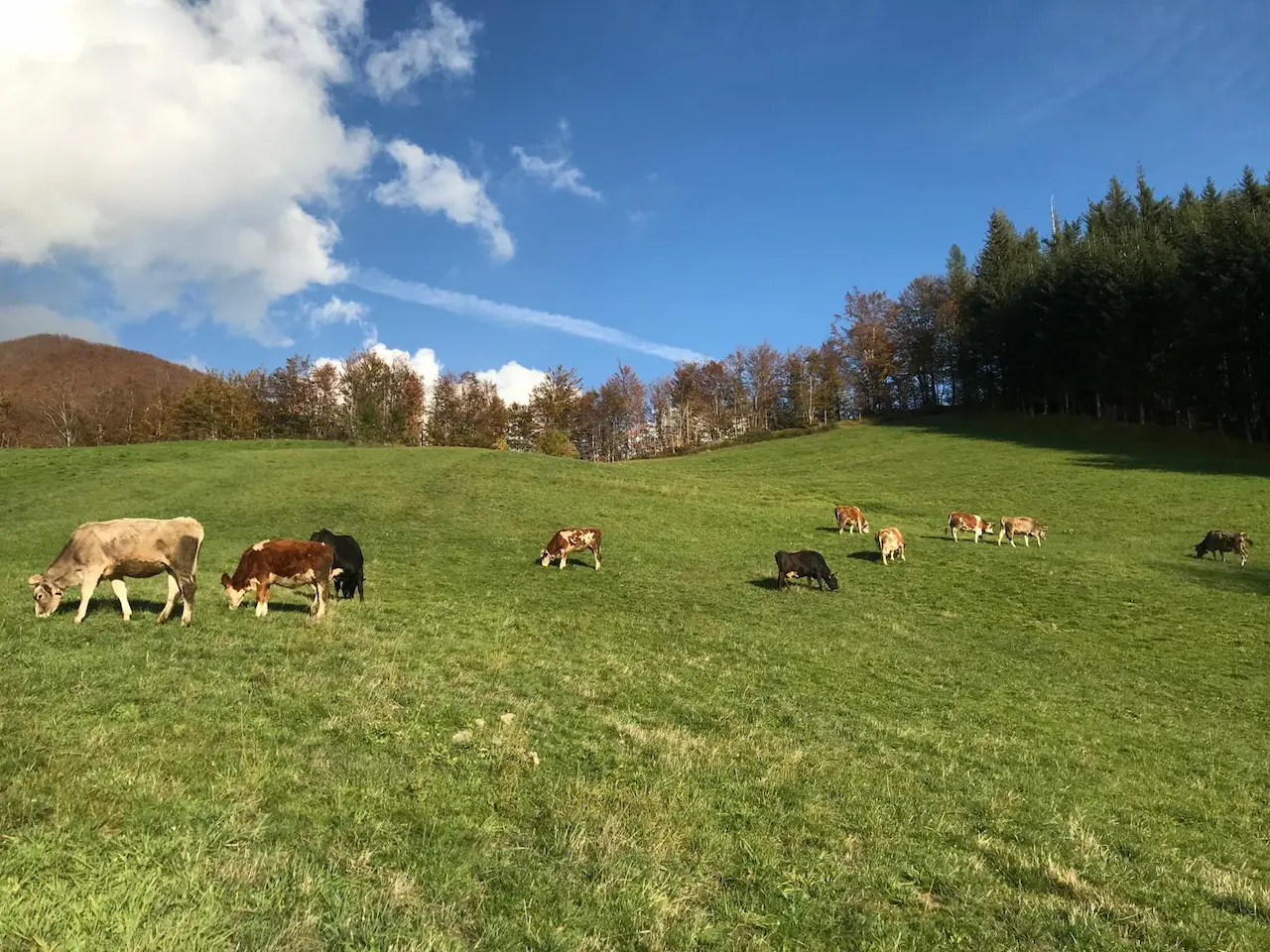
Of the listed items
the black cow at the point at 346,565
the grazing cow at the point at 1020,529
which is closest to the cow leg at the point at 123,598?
the black cow at the point at 346,565

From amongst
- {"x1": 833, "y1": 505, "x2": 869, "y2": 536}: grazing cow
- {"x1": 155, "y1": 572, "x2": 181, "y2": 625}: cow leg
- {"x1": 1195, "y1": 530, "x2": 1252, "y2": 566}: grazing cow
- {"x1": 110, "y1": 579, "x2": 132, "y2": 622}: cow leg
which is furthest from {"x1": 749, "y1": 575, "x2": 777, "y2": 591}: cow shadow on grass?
{"x1": 1195, "y1": 530, "x2": 1252, "y2": 566}: grazing cow

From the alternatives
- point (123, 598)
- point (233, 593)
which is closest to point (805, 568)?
point (233, 593)

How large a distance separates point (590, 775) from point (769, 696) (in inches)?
194

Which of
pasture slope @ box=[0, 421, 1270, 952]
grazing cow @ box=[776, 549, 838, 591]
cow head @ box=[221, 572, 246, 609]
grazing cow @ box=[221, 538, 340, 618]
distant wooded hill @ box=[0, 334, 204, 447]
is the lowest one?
pasture slope @ box=[0, 421, 1270, 952]

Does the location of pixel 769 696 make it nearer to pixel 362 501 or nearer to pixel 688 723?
pixel 688 723

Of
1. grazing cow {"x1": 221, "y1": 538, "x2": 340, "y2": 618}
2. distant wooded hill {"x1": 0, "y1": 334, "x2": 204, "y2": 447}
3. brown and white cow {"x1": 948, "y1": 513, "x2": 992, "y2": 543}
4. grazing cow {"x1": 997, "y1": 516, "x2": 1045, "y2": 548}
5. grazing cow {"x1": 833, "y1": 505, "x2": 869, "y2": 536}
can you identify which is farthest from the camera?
distant wooded hill {"x1": 0, "y1": 334, "x2": 204, "y2": 447}

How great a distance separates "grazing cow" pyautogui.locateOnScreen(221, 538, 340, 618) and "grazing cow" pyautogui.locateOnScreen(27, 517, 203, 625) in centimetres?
138

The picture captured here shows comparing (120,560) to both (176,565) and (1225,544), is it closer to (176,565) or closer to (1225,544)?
(176,565)

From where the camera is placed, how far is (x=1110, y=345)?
6569 cm

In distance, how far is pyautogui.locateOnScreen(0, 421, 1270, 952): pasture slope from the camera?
4.75m

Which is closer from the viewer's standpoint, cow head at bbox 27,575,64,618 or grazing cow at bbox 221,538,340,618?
cow head at bbox 27,575,64,618

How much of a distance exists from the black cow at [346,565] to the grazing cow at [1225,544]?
3046 cm

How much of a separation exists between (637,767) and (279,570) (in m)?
8.71

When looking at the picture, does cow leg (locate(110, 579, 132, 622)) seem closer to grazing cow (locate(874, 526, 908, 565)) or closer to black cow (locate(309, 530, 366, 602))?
black cow (locate(309, 530, 366, 602))
